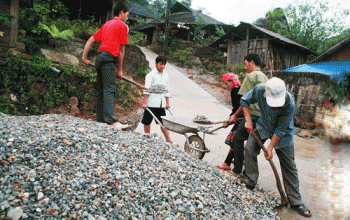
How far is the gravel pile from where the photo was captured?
1874 mm

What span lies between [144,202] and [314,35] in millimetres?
23209

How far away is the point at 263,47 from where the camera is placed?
1611 centimetres

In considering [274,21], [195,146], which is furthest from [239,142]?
[274,21]

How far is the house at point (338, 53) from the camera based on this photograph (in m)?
11.9

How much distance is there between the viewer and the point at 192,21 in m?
23.4

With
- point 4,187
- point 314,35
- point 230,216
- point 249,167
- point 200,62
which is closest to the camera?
point 4,187

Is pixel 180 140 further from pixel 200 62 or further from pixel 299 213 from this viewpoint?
pixel 200 62

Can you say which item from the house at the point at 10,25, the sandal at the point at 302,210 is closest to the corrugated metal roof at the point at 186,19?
the house at the point at 10,25

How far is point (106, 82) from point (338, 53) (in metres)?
14.2

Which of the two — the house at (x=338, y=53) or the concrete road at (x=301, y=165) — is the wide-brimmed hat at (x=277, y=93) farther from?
the house at (x=338, y=53)

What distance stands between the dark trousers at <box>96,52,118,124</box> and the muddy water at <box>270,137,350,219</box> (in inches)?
103

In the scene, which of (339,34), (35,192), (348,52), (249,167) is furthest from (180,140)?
(339,34)

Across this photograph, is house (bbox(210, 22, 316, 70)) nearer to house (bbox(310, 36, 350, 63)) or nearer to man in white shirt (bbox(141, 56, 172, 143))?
house (bbox(310, 36, 350, 63))

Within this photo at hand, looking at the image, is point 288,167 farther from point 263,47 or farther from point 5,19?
point 263,47
